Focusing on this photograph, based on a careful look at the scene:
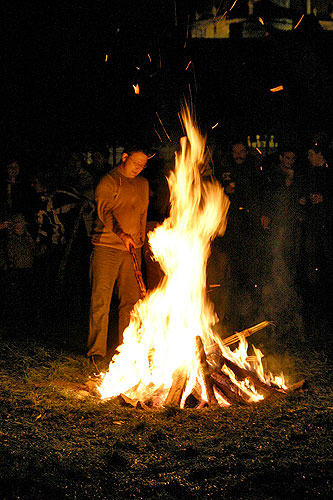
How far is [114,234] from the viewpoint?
561cm

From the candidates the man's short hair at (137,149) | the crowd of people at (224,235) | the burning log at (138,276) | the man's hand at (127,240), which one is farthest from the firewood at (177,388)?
the man's short hair at (137,149)

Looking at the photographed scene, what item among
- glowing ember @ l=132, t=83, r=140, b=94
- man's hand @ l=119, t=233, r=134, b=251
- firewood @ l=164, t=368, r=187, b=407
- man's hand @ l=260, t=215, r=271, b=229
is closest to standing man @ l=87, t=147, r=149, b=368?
man's hand @ l=119, t=233, r=134, b=251

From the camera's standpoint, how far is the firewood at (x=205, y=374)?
4637 millimetres

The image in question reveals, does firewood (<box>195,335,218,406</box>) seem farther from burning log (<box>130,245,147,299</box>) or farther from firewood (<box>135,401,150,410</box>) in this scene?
burning log (<box>130,245,147,299</box>)

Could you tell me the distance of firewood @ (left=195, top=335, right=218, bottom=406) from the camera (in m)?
4.64

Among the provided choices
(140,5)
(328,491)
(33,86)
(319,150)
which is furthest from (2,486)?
(140,5)

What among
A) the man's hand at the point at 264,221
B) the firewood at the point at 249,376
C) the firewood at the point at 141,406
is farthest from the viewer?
the man's hand at the point at 264,221

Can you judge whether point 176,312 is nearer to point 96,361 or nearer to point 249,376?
point 249,376

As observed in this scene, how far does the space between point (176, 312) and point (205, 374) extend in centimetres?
80

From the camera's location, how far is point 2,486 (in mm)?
3102

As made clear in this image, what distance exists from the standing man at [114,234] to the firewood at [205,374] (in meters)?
1.19

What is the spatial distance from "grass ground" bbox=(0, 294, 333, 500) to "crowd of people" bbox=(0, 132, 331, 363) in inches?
69.6

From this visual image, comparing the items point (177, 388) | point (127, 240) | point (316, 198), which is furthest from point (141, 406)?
point (316, 198)

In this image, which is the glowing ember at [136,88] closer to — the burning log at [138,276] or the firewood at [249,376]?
the burning log at [138,276]
